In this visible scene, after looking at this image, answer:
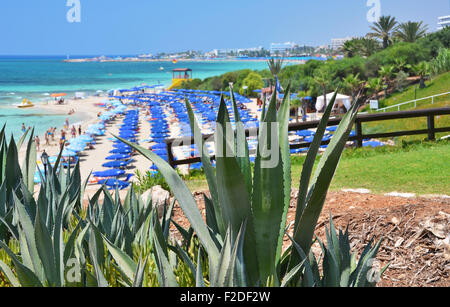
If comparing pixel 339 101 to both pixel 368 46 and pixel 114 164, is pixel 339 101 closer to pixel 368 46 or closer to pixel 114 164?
pixel 368 46

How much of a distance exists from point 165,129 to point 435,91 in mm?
20135

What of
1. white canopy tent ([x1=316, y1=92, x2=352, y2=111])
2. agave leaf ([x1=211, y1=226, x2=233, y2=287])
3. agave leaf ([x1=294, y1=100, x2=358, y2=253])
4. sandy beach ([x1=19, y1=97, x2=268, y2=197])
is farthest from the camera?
white canopy tent ([x1=316, y1=92, x2=352, y2=111])

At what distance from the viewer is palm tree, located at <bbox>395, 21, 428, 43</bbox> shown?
5997 cm

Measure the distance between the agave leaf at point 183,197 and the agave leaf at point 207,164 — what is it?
0.09 metres

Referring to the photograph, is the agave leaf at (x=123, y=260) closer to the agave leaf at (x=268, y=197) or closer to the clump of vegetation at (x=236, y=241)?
the clump of vegetation at (x=236, y=241)

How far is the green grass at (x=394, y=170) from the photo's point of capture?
5543 mm

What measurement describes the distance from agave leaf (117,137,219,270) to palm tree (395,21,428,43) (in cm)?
6451

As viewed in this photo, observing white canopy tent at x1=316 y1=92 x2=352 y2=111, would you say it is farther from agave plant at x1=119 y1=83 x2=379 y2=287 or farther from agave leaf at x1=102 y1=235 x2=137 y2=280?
agave leaf at x1=102 y1=235 x2=137 y2=280

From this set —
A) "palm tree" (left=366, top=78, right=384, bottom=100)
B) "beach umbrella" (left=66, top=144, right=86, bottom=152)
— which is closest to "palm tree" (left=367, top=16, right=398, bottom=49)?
"palm tree" (left=366, top=78, right=384, bottom=100)

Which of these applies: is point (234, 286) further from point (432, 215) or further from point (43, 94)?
point (43, 94)

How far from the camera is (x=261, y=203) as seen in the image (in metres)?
1.74

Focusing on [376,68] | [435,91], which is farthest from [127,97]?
[435,91]

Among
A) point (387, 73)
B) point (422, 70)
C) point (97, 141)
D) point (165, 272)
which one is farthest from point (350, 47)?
Answer: point (165, 272)

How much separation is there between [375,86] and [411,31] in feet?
71.7
